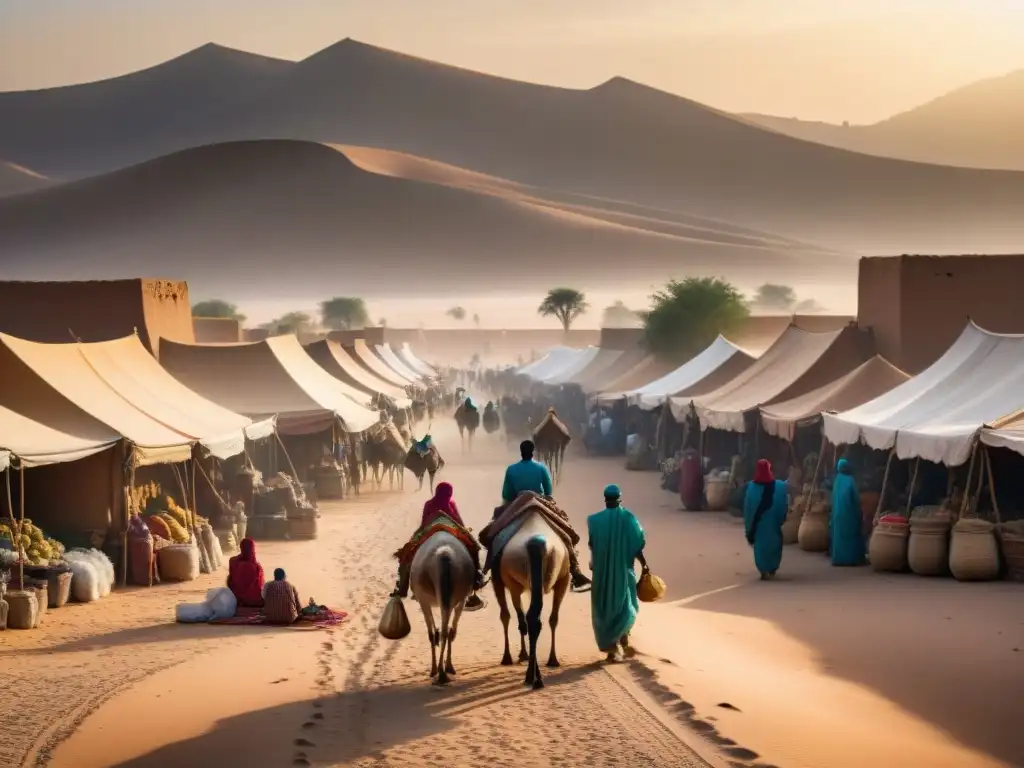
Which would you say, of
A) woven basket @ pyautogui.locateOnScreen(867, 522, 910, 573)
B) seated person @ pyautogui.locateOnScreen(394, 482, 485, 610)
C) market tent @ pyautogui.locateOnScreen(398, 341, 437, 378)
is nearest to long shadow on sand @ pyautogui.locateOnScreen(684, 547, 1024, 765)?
woven basket @ pyautogui.locateOnScreen(867, 522, 910, 573)

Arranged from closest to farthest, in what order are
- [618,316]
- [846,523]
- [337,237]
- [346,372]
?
[846,523] < [346,372] < [337,237] < [618,316]

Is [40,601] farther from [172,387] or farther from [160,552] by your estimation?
[172,387]

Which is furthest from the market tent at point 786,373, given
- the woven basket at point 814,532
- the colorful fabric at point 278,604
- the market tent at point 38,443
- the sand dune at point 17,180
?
the sand dune at point 17,180

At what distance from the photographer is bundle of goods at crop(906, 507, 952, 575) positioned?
16594mm

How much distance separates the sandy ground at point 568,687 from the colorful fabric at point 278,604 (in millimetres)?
344

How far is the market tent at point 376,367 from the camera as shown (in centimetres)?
5019

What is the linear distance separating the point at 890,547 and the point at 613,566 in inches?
229

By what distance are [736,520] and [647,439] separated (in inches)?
480

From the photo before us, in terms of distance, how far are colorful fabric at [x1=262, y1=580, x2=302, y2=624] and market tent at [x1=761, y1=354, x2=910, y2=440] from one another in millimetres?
9923

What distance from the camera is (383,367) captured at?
5456cm

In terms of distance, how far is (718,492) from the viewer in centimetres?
2506

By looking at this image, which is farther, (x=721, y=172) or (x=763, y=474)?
(x=721, y=172)

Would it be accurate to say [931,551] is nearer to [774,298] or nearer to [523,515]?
[523,515]

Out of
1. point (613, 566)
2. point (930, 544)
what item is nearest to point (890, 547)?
point (930, 544)
